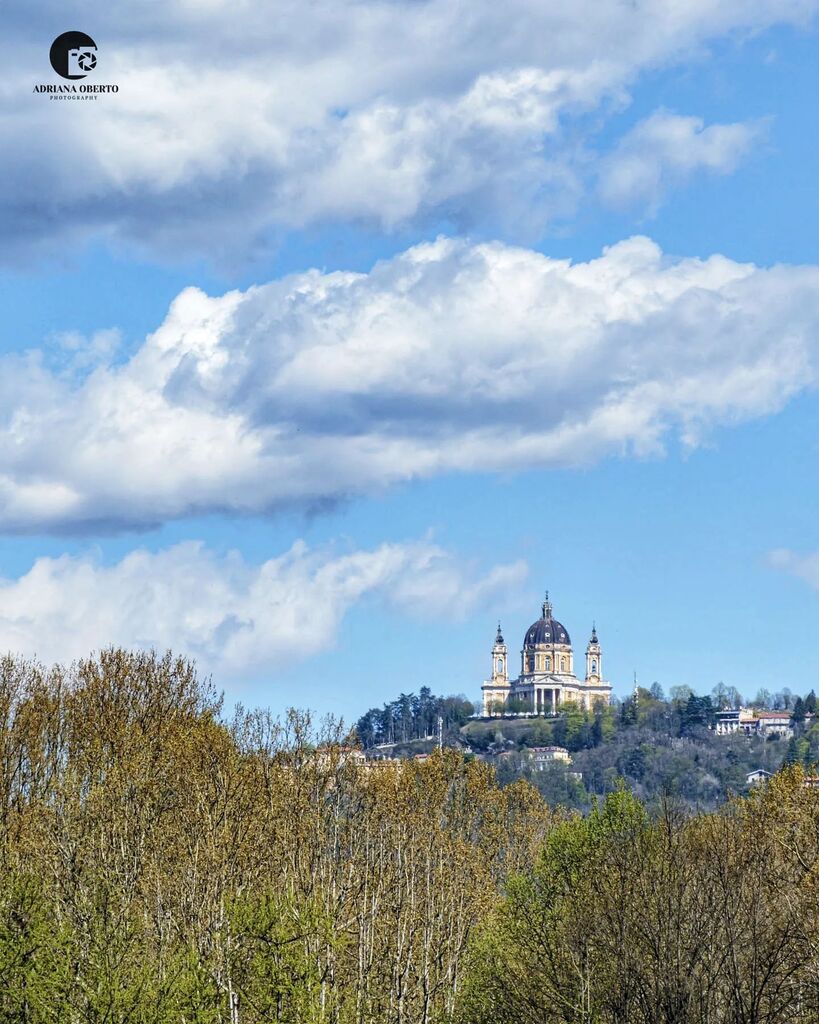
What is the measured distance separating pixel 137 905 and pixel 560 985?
13.1 meters

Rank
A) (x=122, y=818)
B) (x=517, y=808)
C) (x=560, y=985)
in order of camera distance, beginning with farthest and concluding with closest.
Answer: (x=517, y=808) → (x=122, y=818) → (x=560, y=985)

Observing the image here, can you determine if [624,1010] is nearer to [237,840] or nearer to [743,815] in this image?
[237,840]

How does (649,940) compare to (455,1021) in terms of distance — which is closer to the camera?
(649,940)

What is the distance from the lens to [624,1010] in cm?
4459

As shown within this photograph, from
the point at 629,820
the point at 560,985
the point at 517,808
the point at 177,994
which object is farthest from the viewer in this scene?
the point at 517,808

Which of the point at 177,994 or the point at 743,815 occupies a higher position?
the point at 743,815

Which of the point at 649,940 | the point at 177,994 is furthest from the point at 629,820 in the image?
the point at 177,994

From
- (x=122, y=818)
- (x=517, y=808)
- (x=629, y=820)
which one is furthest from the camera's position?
(x=517, y=808)

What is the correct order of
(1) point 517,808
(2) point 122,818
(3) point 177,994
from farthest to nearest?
(1) point 517,808 → (2) point 122,818 → (3) point 177,994

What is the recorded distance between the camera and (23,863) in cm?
5828

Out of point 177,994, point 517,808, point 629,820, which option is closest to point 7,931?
point 177,994

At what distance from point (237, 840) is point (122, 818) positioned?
12.4 ft

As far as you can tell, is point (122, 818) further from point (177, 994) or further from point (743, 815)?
point (743, 815)

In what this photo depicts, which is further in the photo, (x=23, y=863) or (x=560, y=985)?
(x=23, y=863)
